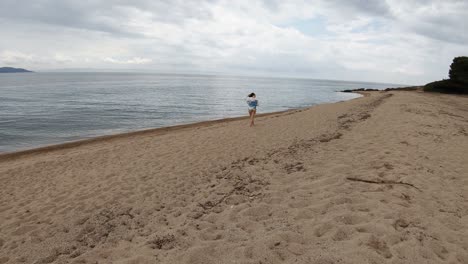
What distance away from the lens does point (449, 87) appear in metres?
40.8

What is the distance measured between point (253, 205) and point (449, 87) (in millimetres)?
46248

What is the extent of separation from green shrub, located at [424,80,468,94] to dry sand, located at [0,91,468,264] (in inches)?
1409

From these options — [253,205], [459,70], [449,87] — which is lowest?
[253,205]

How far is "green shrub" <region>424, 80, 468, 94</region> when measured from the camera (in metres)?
39.0

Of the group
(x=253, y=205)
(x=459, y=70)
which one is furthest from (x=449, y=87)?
(x=253, y=205)

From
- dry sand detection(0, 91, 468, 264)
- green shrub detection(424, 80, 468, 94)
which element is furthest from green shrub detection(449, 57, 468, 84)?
dry sand detection(0, 91, 468, 264)

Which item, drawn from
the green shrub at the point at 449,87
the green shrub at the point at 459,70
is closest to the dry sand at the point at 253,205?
the green shrub at the point at 449,87

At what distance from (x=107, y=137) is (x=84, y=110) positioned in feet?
50.4

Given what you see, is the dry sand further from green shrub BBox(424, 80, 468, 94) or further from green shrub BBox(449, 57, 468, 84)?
green shrub BBox(449, 57, 468, 84)

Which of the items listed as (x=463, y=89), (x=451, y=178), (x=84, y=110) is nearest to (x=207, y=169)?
(x=451, y=178)

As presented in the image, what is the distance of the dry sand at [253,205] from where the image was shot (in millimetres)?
4113

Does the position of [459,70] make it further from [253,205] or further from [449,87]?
[253,205]

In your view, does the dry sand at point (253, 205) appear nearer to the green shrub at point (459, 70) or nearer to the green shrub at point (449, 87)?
the green shrub at point (449, 87)

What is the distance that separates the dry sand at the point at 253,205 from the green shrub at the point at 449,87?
117 ft
